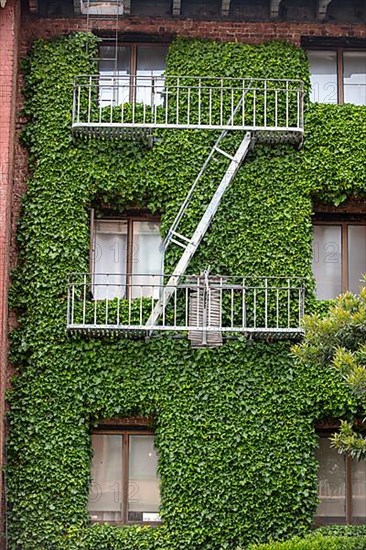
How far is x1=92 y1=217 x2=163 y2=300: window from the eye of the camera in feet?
64.8

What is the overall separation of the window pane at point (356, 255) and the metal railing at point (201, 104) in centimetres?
236

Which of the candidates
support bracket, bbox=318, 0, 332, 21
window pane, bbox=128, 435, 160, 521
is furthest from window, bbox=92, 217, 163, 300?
support bracket, bbox=318, 0, 332, 21

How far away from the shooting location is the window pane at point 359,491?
1939cm

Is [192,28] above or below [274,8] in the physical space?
below

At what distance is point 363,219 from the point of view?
20.5 meters

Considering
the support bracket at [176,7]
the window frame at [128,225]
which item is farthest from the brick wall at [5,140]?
the support bracket at [176,7]

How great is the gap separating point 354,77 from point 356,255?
3.50 m

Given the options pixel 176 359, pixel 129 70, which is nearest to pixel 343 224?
pixel 176 359

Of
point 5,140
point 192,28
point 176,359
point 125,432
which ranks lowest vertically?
point 125,432

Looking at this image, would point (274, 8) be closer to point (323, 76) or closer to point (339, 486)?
point (323, 76)

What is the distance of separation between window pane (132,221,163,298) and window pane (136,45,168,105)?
7.85 feet

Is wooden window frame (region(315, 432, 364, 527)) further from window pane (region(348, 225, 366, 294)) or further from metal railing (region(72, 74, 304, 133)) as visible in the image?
metal railing (region(72, 74, 304, 133))

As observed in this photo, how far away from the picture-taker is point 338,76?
20.8 metres

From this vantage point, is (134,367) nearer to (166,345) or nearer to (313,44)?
(166,345)
